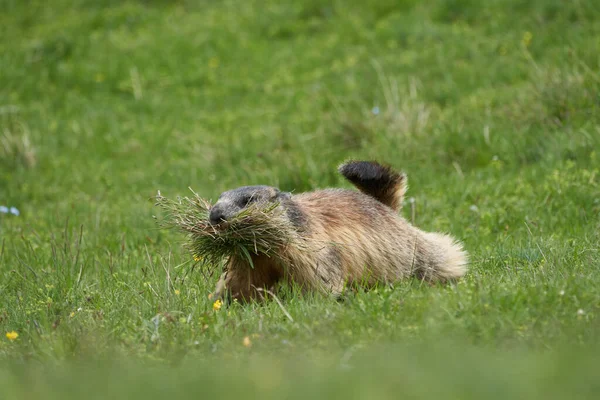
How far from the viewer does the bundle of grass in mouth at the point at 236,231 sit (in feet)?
19.8

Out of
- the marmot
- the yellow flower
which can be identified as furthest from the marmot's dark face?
the yellow flower

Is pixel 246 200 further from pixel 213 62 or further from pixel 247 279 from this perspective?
pixel 213 62

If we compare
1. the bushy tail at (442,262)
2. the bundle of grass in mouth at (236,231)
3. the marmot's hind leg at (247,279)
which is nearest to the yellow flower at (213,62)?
the bushy tail at (442,262)

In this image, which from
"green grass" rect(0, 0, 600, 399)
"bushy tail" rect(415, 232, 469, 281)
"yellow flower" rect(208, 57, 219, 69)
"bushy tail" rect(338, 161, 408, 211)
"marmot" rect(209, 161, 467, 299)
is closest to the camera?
"green grass" rect(0, 0, 600, 399)

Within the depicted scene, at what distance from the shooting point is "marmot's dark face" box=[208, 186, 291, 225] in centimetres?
606

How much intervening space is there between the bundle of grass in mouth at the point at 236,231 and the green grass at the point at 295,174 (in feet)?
1.21

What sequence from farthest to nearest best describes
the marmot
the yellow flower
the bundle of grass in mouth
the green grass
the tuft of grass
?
the yellow flower → the tuft of grass → the marmot → the bundle of grass in mouth → the green grass

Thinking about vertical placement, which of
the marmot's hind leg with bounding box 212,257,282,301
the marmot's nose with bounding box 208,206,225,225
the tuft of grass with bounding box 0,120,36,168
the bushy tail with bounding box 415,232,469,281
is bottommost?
the tuft of grass with bounding box 0,120,36,168

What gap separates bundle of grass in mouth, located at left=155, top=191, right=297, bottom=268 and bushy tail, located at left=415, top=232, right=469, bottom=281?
153 cm

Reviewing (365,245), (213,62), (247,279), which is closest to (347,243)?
(365,245)

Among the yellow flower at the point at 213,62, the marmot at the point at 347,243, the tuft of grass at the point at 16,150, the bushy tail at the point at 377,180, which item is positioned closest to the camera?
the marmot at the point at 347,243

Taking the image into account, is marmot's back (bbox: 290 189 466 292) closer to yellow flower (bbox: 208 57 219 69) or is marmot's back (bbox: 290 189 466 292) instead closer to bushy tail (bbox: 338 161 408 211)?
bushy tail (bbox: 338 161 408 211)

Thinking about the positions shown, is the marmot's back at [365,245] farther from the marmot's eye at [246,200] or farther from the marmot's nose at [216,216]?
the marmot's nose at [216,216]

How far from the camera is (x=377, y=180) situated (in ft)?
24.9
